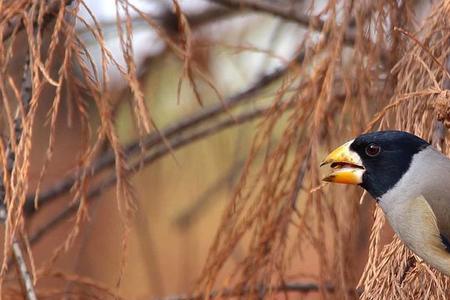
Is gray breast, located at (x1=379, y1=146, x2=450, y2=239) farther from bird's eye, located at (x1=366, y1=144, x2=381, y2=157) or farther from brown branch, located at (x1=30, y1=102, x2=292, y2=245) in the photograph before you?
brown branch, located at (x1=30, y1=102, x2=292, y2=245)

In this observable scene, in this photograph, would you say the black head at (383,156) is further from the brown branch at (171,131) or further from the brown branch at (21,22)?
the brown branch at (171,131)

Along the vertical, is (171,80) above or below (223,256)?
above

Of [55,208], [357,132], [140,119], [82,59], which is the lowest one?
[55,208]

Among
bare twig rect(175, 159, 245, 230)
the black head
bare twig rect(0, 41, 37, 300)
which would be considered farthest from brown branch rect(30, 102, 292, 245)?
bare twig rect(0, 41, 37, 300)

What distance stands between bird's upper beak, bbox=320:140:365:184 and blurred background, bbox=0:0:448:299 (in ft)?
0.15

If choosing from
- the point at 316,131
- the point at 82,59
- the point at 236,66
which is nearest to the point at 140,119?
the point at 82,59

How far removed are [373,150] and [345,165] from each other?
71 millimetres

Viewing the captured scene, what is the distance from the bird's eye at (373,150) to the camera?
7.86ft

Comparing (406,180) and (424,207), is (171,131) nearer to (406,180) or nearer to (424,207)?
(406,180)

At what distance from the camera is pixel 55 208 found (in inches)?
181

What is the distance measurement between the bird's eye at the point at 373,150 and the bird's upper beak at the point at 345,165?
0.03 m

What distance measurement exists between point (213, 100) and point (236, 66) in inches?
15.7

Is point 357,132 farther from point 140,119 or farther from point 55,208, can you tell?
point 55,208

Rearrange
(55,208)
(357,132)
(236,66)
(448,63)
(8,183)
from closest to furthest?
(8,183) < (448,63) < (357,132) < (236,66) < (55,208)
